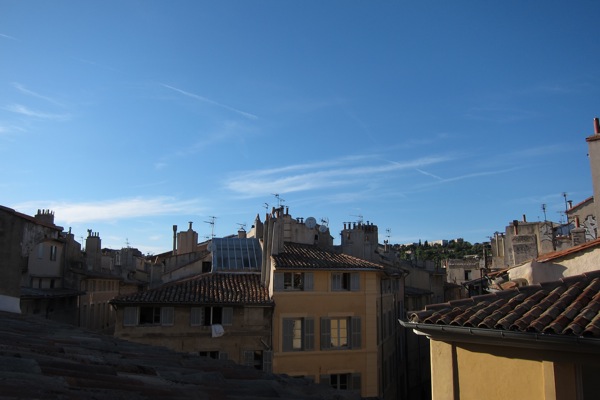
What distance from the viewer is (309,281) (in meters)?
26.9

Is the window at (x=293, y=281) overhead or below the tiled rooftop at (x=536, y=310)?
overhead

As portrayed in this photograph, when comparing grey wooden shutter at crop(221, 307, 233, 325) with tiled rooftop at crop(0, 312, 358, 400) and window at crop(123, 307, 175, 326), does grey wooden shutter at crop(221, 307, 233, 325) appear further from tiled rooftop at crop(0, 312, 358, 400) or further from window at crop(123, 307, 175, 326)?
tiled rooftop at crop(0, 312, 358, 400)

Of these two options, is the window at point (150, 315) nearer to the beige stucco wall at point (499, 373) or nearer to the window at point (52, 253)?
the window at point (52, 253)

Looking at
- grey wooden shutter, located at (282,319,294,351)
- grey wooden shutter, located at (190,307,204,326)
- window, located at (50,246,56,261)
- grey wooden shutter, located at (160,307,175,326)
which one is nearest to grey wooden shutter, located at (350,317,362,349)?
grey wooden shutter, located at (282,319,294,351)

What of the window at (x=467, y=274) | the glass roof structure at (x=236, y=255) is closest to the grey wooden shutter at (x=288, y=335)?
the glass roof structure at (x=236, y=255)

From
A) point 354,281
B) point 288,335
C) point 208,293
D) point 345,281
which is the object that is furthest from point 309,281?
point 208,293

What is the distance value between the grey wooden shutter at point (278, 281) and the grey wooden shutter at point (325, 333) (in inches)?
114

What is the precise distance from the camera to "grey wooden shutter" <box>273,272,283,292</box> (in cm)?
2642

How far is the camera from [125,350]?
6633 millimetres

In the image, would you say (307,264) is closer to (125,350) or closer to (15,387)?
(125,350)

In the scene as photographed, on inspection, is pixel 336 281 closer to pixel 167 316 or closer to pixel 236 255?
pixel 236 255

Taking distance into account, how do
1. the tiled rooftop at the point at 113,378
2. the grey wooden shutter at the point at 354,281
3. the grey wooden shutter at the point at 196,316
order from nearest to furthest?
the tiled rooftop at the point at 113,378 < the grey wooden shutter at the point at 196,316 < the grey wooden shutter at the point at 354,281

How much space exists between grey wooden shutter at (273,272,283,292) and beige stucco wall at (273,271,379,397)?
0.91 feet

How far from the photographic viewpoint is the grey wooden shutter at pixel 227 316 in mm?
25656
